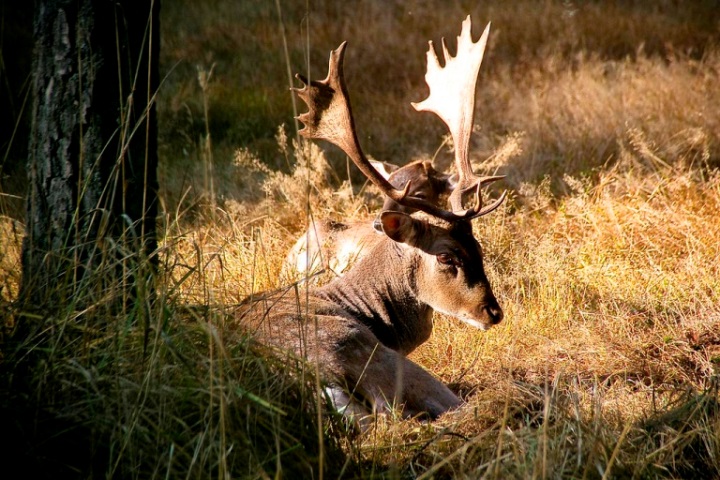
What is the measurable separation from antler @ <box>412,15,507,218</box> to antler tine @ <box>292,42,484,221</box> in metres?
0.32

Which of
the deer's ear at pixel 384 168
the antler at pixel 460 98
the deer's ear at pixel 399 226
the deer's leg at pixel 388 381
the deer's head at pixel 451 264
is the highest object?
the antler at pixel 460 98

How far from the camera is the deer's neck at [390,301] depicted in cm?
543

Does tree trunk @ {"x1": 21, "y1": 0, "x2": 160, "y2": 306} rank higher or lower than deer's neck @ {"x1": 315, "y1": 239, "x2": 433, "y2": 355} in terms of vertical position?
higher

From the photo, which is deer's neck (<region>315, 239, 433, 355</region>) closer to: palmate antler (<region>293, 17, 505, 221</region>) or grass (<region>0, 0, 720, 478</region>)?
grass (<region>0, 0, 720, 478</region>)

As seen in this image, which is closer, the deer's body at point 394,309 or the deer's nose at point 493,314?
the deer's body at point 394,309

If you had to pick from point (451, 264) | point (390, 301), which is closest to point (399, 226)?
point (451, 264)

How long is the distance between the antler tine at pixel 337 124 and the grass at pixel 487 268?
1.13 feet

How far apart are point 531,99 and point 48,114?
6051mm

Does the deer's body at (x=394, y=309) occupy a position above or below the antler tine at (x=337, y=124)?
below

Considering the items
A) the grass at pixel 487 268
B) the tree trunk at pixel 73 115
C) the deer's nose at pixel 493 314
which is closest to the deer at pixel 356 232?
the grass at pixel 487 268

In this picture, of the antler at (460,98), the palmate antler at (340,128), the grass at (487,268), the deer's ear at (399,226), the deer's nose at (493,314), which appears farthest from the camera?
the antler at (460,98)

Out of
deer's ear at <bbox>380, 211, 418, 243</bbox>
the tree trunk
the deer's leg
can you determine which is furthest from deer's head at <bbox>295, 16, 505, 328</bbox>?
the tree trunk

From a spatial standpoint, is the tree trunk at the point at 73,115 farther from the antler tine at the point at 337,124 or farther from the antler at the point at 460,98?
the antler at the point at 460,98

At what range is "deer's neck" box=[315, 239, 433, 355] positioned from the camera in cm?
543
